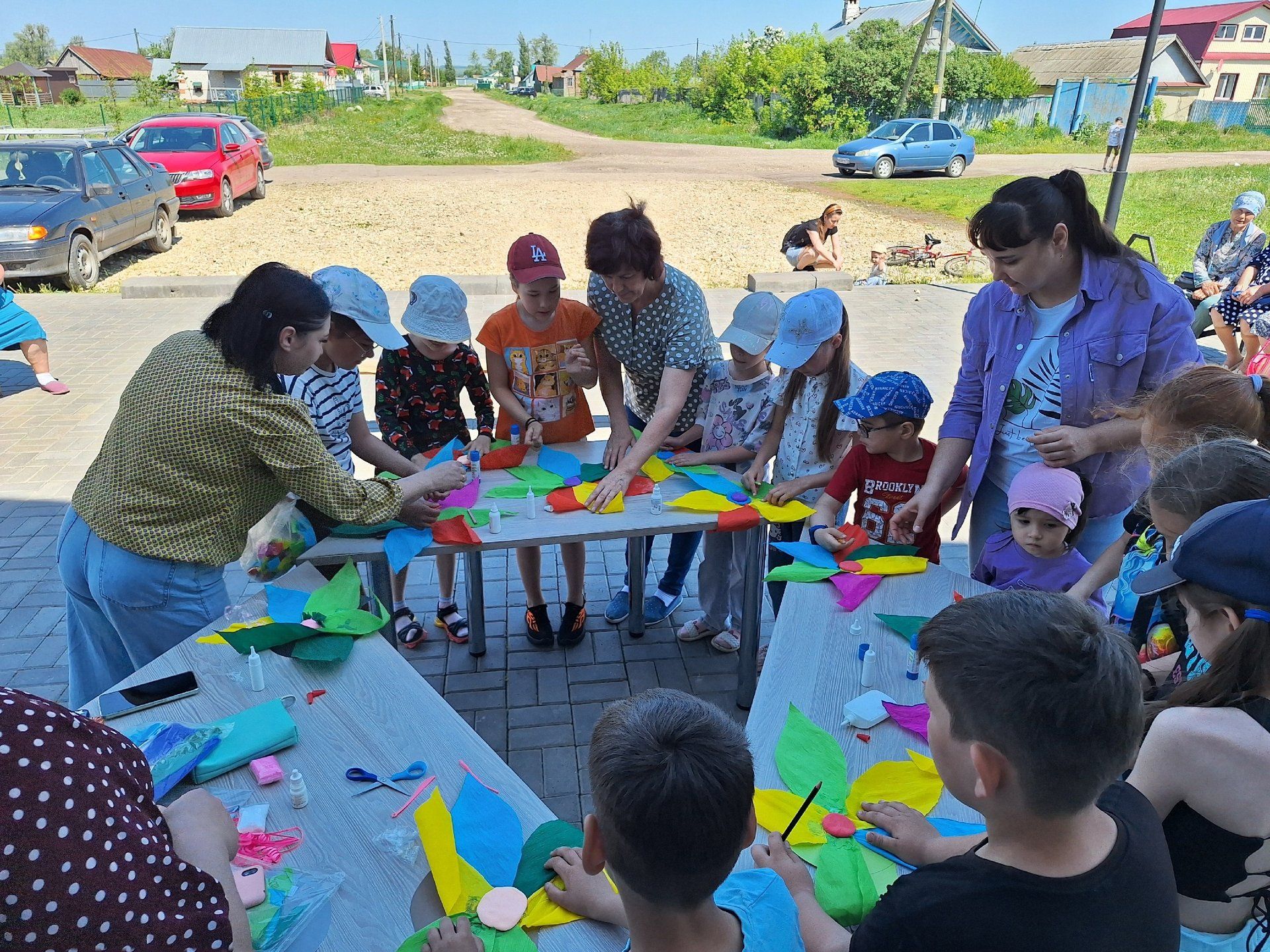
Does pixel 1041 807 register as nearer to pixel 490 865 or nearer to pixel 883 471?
pixel 490 865

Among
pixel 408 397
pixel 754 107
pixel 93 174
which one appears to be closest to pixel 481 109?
pixel 754 107

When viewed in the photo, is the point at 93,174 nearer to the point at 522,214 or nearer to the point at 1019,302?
the point at 522,214

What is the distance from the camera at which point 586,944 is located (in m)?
1.52

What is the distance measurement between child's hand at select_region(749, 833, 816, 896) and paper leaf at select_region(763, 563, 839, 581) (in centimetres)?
105

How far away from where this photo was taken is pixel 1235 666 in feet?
4.46

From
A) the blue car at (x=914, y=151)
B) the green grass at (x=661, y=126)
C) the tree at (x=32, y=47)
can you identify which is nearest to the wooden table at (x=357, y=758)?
the blue car at (x=914, y=151)

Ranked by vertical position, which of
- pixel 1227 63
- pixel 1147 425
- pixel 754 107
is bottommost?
pixel 1147 425

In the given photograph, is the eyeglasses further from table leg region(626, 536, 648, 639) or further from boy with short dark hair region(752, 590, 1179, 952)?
boy with short dark hair region(752, 590, 1179, 952)

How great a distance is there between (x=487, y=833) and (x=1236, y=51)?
59.4 meters

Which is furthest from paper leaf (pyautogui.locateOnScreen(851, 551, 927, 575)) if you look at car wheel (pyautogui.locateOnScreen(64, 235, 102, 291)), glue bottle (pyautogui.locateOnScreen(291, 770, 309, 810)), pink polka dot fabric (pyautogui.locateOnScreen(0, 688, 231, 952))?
car wheel (pyautogui.locateOnScreen(64, 235, 102, 291))

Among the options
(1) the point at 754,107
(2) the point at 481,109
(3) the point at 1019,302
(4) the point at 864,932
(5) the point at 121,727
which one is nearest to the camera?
(4) the point at 864,932

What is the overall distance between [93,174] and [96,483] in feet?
33.7

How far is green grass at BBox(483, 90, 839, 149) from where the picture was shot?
31.0m

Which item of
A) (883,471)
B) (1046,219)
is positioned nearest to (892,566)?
(883,471)
